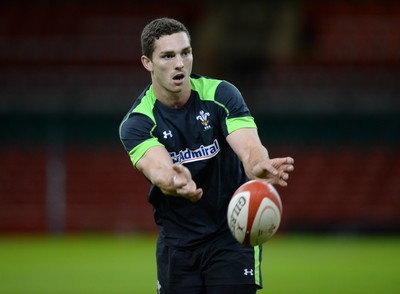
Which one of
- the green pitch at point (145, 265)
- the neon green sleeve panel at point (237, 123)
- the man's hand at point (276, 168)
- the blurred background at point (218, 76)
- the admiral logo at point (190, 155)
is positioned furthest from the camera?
the blurred background at point (218, 76)

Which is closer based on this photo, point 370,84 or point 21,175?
point 21,175

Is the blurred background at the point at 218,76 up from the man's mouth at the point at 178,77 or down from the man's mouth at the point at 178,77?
up

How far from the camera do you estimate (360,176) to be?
2448cm

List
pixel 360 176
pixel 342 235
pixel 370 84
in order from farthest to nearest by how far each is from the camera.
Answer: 1. pixel 370 84
2. pixel 360 176
3. pixel 342 235

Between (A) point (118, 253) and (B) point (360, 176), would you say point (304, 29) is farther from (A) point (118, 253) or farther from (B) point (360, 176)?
(A) point (118, 253)

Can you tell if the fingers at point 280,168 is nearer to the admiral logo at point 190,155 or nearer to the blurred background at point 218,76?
the admiral logo at point 190,155

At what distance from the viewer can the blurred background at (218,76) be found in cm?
2373

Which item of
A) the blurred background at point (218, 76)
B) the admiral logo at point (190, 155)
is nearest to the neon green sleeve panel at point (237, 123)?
the admiral logo at point (190, 155)

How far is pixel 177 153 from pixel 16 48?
21.6 m

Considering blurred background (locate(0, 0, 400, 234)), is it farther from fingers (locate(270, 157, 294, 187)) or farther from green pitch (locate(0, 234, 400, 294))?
fingers (locate(270, 157, 294, 187))

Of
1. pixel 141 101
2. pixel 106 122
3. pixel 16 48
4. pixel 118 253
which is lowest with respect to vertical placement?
pixel 118 253

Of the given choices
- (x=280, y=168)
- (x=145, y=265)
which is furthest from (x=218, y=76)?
(x=280, y=168)

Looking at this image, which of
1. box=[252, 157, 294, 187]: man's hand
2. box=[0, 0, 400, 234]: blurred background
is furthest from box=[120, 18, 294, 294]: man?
box=[0, 0, 400, 234]: blurred background

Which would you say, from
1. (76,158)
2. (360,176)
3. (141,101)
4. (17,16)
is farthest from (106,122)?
(141,101)
